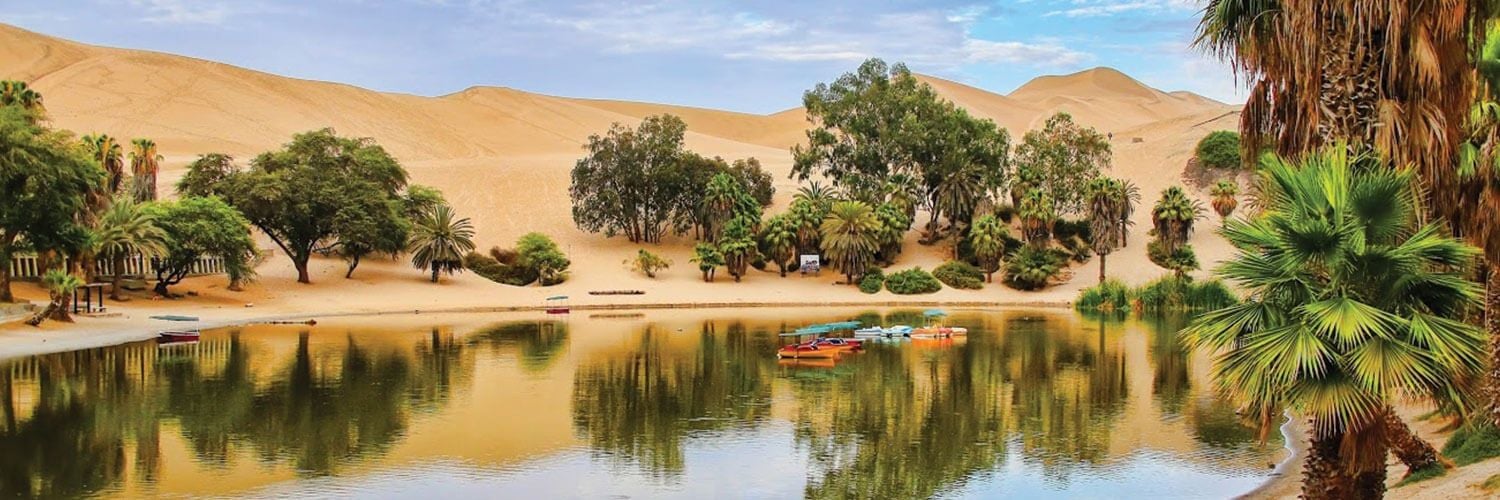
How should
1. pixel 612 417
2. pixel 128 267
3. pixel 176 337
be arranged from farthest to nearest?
1. pixel 128 267
2. pixel 176 337
3. pixel 612 417

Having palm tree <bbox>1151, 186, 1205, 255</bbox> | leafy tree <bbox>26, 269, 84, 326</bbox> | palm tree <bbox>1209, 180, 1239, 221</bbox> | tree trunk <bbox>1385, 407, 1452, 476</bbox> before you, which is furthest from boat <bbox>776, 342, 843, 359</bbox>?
palm tree <bbox>1209, 180, 1239, 221</bbox>

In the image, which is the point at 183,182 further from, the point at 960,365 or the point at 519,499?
the point at 519,499

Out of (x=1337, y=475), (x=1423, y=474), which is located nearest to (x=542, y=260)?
(x=1423, y=474)

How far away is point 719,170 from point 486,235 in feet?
54.9

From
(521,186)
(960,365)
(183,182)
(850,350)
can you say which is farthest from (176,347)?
(521,186)

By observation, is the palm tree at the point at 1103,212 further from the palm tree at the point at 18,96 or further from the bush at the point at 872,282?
the palm tree at the point at 18,96

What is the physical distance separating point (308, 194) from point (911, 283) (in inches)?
1327

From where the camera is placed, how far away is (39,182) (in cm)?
4041

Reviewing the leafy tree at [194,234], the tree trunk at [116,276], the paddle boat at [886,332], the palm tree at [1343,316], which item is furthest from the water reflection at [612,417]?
the leafy tree at [194,234]

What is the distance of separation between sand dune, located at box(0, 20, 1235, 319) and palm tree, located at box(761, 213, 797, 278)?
1.58 metres

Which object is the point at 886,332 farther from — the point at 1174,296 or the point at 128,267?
the point at 128,267

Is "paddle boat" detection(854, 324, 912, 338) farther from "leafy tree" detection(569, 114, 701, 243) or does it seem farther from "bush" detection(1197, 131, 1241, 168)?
"bush" detection(1197, 131, 1241, 168)

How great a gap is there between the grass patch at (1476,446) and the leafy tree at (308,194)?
5564 cm

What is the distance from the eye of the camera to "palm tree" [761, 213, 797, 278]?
237ft
